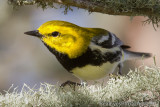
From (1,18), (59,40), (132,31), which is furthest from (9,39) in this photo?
(59,40)

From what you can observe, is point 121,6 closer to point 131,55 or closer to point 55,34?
point 55,34

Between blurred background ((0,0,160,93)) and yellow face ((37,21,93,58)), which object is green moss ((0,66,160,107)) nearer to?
yellow face ((37,21,93,58))

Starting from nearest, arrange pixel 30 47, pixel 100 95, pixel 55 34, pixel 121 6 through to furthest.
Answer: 1. pixel 100 95
2. pixel 121 6
3. pixel 55 34
4. pixel 30 47

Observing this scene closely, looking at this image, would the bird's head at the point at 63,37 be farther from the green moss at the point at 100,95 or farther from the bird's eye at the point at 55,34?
the green moss at the point at 100,95

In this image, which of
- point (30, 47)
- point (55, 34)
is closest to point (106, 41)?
point (55, 34)

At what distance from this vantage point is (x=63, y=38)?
61.2 inches

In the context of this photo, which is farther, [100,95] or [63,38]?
[63,38]

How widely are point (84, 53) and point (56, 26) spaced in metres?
0.22

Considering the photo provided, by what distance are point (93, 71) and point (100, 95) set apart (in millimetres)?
386

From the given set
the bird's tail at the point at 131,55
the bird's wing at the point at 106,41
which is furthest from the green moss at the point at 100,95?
the bird's tail at the point at 131,55

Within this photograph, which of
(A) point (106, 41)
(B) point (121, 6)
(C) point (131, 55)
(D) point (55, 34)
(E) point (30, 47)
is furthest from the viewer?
(E) point (30, 47)

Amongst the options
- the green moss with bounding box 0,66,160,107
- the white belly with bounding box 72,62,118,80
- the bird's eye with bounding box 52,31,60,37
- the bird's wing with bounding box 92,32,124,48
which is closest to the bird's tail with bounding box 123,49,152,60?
the bird's wing with bounding box 92,32,124,48

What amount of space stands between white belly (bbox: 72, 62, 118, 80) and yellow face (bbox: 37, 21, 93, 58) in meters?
0.09

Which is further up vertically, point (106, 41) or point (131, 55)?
point (106, 41)
